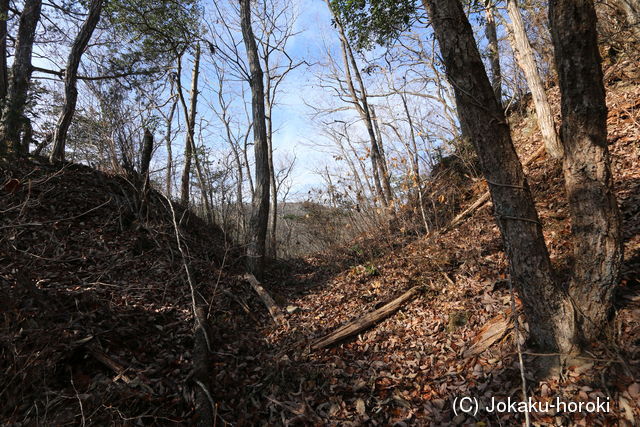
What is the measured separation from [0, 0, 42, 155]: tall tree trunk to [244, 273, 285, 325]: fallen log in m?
5.06

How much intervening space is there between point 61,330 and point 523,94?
1058cm

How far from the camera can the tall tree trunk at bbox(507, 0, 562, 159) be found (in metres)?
5.69

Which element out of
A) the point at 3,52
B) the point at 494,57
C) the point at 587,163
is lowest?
the point at 587,163

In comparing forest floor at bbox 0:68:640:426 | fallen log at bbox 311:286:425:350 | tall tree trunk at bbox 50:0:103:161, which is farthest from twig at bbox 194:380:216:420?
tall tree trunk at bbox 50:0:103:161

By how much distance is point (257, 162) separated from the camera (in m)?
6.55

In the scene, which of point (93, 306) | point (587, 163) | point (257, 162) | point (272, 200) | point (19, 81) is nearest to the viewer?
point (587, 163)

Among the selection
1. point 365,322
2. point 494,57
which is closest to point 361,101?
point 494,57

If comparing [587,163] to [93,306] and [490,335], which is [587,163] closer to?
[490,335]

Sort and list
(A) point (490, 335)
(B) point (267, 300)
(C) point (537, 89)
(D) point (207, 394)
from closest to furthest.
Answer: (D) point (207, 394)
(A) point (490, 335)
(B) point (267, 300)
(C) point (537, 89)

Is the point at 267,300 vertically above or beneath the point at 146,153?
beneath

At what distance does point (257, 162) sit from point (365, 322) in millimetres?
4063

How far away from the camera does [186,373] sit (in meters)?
3.22

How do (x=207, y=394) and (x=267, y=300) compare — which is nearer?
(x=207, y=394)

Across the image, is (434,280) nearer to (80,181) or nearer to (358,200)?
(358,200)
